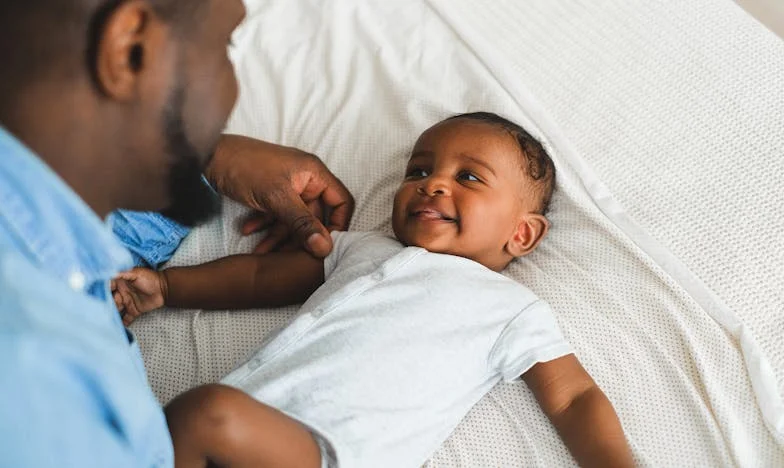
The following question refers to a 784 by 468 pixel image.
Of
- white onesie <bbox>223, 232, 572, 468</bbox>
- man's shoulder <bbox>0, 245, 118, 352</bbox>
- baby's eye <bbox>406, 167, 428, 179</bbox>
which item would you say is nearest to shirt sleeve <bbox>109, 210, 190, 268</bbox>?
white onesie <bbox>223, 232, 572, 468</bbox>

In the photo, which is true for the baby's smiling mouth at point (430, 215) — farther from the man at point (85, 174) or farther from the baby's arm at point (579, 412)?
the man at point (85, 174)

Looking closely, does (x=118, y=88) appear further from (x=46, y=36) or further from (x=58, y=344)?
(x=58, y=344)

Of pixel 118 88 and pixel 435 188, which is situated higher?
pixel 118 88

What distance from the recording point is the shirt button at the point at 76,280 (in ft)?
2.29

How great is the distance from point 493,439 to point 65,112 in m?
0.74

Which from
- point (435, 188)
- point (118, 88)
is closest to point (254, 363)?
point (435, 188)

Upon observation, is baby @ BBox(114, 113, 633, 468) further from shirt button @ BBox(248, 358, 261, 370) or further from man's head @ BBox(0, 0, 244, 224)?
man's head @ BBox(0, 0, 244, 224)

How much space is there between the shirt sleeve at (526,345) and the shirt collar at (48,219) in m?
0.60

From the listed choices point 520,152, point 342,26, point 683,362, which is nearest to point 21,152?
point 520,152

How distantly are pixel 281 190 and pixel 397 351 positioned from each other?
358mm

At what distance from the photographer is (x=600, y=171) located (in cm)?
132

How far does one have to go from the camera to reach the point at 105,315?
28.1 inches

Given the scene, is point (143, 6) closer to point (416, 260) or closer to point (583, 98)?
point (416, 260)

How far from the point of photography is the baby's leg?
87 cm
